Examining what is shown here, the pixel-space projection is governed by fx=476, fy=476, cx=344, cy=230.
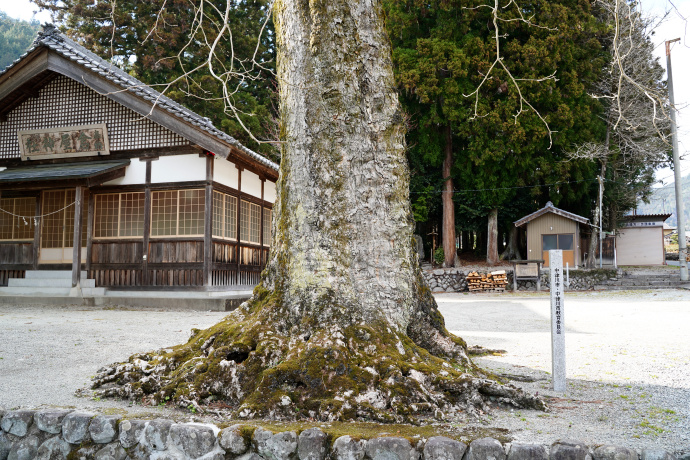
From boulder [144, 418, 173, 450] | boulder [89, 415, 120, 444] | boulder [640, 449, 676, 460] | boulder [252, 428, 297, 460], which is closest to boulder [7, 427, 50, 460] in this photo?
boulder [89, 415, 120, 444]

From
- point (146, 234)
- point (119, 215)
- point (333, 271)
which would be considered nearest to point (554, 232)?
point (146, 234)

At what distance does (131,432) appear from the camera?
9.63ft

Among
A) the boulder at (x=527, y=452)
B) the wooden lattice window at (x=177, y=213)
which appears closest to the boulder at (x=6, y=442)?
the boulder at (x=527, y=452)

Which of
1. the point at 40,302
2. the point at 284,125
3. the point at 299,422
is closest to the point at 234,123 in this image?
the point at 40,302

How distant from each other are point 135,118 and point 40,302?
485cm

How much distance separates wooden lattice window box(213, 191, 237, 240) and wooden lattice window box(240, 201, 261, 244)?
1.49 feet

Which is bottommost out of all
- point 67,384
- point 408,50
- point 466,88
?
point 67,384

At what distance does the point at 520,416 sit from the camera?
10.3 feet

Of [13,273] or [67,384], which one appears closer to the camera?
[67,384]

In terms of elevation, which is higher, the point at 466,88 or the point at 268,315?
the point at 466,88

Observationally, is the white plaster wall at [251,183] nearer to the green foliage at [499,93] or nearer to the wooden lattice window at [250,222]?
the wooden lattice window at [250,222]

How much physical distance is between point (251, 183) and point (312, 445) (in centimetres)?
1155

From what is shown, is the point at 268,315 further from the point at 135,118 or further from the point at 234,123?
the point at 234,123

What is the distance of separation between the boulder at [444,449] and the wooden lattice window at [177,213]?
938 cm
